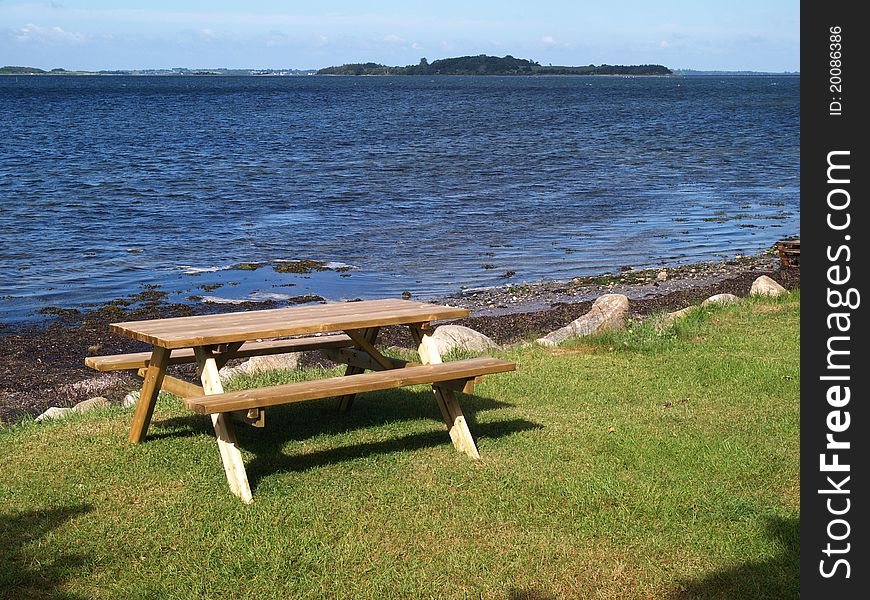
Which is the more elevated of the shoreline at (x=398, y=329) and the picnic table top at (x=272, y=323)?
the picnic table top at (x=272, y=323)

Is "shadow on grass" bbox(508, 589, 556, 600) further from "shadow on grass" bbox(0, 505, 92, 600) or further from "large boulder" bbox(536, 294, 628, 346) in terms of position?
"large boulder" bbox(536, 294, 628, 346)

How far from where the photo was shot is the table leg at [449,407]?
614cm

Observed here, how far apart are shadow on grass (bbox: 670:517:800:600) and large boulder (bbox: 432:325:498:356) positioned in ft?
16.5

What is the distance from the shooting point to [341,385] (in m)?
5.68

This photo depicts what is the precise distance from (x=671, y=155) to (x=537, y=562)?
38051 mm

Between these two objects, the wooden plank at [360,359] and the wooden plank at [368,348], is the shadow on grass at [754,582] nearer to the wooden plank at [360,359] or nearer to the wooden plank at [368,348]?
the wooden plank at [360,359]

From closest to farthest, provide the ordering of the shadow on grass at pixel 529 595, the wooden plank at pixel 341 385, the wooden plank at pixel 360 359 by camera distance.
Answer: the shadow on grass at pixel 529 595
the wooden plank at pixel 341 385
the wooden plank at pixel 360 359

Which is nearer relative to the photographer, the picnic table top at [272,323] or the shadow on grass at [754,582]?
the shadow on grass at [754,582]

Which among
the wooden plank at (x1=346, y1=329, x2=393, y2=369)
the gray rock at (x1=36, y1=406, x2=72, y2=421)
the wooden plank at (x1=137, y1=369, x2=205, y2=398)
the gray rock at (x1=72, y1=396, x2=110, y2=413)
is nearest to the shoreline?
the gray rock at (x1=36, y1=406, x2=72, y2=421)

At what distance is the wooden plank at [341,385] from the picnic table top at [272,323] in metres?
0.30

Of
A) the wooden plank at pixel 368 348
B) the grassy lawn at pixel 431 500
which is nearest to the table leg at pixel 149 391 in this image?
the grassy lawn at pixel 431 500

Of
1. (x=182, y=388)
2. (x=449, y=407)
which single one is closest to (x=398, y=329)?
(x=449, y=407)

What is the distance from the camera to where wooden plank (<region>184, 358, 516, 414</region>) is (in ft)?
17.3
